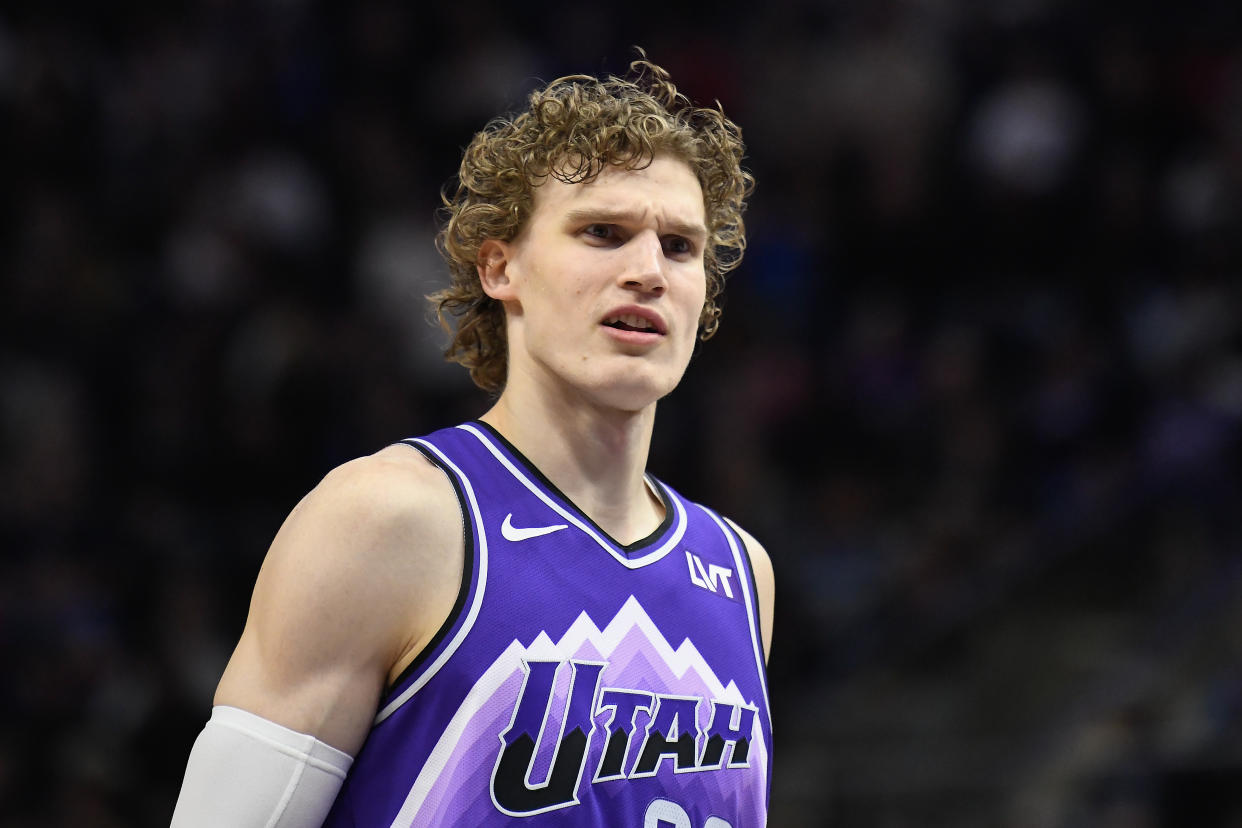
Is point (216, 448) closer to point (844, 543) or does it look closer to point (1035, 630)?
point (844, 543)

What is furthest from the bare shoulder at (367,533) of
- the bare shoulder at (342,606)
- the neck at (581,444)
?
the neck at (581,444)

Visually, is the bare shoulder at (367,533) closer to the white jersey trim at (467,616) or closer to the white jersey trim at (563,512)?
the white jersey trim at (467,616)

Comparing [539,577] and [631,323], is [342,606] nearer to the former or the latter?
[539,577]

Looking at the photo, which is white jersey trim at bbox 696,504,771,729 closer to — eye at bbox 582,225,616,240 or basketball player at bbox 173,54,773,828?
basketball player at bbox 173,54,773,828

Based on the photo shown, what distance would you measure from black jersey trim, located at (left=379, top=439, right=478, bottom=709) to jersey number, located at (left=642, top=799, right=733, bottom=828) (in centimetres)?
53

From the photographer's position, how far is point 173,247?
8.60 m

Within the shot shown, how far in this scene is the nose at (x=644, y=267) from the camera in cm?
294

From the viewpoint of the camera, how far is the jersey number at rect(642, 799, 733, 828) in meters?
2.81

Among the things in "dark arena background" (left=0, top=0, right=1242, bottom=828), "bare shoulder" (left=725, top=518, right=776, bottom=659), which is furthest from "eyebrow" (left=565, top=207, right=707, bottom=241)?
"dark arena background" (left=0, top=0, right=1242, bottom=828)

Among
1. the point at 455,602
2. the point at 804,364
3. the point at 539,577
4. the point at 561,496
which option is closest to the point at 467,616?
the point at 455,602

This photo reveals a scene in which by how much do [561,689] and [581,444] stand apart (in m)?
0.55

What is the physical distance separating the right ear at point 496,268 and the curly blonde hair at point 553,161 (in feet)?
0.06

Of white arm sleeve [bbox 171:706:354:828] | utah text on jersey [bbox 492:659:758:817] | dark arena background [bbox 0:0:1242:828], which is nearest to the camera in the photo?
white arm sleeve [bbox 171:706:354:828]

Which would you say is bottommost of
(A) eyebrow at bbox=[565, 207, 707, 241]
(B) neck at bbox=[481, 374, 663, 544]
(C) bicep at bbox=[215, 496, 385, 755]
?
(C) bicep at bbox=[215, 496, 385, 755]
